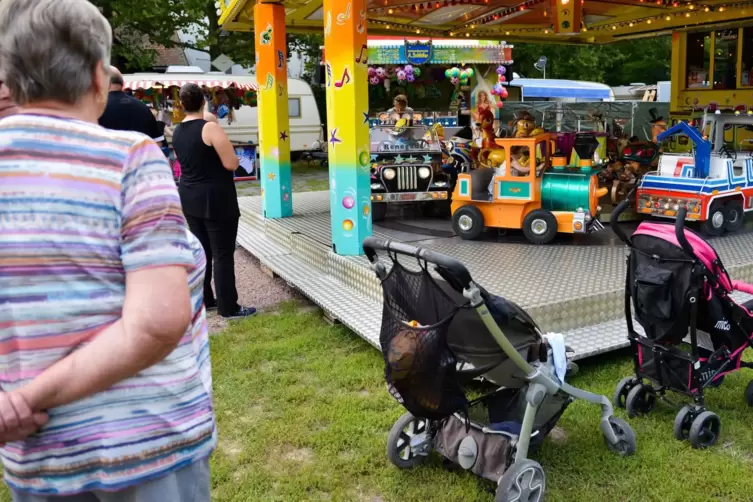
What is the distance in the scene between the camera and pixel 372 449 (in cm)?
370

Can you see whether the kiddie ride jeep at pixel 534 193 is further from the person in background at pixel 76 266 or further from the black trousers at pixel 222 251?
the person in background at pixel 76 266

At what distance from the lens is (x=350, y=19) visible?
6.09 m

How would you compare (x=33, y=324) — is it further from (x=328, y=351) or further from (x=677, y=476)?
(x=328, y=351)

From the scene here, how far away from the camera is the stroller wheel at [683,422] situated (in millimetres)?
3641

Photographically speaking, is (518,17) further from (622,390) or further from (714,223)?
(622,390)

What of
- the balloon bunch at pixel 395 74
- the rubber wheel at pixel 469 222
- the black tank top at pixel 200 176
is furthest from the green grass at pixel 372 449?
the balloon bunch at pixel 395 74

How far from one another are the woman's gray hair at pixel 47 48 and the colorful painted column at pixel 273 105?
7.46 metres

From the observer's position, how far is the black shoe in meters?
6.21

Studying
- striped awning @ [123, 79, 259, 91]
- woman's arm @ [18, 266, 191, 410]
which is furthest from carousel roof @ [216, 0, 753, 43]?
woman's arm @ [18, 266, 191, 410]

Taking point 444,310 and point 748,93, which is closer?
point 444,310

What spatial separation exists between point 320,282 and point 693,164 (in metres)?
4.20

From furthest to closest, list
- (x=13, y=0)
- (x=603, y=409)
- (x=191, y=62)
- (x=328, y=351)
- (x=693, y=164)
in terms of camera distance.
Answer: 1. (x=191, y=62)
2. (x=693, y=164)
3. (x=328, y=351)
4. (x=603, y=409)
5. (x=13, y=0)

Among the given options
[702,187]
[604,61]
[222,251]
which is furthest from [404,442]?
[604,61]

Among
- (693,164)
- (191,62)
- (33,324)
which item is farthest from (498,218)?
(191,62)
